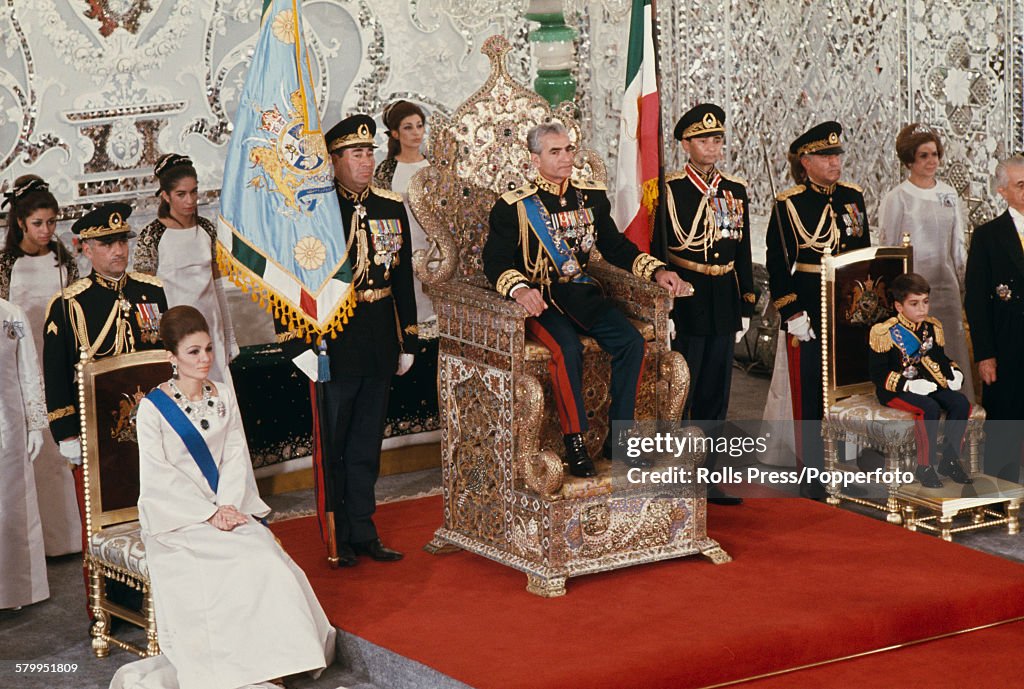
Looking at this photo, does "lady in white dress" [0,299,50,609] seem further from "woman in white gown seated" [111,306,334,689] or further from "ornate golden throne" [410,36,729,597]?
"ornate golden throne" [410,36,729,597]

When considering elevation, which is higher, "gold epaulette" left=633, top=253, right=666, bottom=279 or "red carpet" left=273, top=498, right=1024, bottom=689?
"gold epaulette" left=633, top=253, right=666, bottom=279

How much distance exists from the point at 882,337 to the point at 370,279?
87.8 inches

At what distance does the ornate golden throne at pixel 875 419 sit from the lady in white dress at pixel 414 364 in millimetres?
1950

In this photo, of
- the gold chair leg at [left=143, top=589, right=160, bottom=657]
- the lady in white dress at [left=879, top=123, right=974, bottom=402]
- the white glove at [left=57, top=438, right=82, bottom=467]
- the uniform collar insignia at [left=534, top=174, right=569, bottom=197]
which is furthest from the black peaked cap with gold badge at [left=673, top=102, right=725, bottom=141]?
the gold chair leg at [left=143, top=589, right=160, bottom=657]

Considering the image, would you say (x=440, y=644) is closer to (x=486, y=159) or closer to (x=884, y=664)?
(x=884, y=664)

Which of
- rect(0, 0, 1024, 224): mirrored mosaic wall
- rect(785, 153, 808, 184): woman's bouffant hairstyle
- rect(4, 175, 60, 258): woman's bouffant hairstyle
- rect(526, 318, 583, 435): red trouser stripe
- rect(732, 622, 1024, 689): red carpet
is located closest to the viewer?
rect(732, 622, 1024, 689): red carpet

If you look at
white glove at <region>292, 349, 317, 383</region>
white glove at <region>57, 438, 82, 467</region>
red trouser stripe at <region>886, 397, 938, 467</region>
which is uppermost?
white glove at <region>292, 349, 317, 383</region>

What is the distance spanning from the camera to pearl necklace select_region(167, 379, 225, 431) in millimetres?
5344

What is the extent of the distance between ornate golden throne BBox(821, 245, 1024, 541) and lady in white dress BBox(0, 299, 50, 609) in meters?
3.36

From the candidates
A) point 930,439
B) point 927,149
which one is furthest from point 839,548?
point 927,149

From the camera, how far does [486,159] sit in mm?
6289

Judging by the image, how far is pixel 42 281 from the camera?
21.6ft

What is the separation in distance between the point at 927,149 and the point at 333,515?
3394 millimetres

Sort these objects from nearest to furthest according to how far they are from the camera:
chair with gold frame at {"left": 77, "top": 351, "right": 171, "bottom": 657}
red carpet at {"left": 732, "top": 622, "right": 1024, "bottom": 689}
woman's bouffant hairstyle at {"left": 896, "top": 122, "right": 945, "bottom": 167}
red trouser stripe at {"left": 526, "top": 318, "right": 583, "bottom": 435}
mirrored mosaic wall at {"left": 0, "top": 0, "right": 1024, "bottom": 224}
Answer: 1. red carpet at {"left": 732, "top": 622, "right": 1024, "bottom": 689}
2. chair with gold frame at {"left": 77, "top": 351, "right": 171, "bottom": 657}
3. red trouser stripe at {"left": 526, "top": 318, "right": 583, "bottom": 435}
4. woman's bouffant hairstyle at {"left": 896, "top": 122, "right": 945, "bottom": 167}
5. mirrored mosaic wall at {"left": 0, "top": 0, "right": 1024, "bottom": 224}
